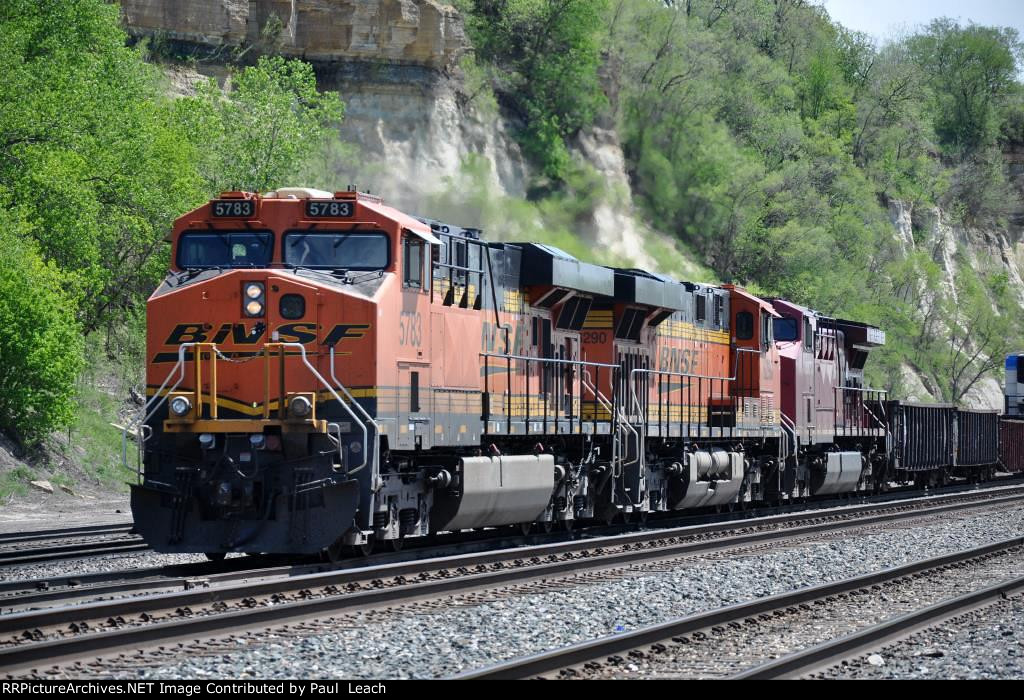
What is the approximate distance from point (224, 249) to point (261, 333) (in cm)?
120

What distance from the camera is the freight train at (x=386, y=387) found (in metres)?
12.4

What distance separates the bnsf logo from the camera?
12641mm

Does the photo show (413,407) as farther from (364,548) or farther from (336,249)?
(336,249)

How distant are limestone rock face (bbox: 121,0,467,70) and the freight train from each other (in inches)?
1035

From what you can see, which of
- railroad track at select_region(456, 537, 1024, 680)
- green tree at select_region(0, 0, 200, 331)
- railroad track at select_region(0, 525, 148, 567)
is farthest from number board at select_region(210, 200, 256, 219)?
green tree at select_region(0, 0, 200, 331)

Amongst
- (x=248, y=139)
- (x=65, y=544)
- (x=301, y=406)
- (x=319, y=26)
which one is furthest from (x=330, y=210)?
(x=319, y=26)

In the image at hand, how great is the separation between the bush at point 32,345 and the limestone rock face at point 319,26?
1779cm

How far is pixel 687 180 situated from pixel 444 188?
17997 millimetres

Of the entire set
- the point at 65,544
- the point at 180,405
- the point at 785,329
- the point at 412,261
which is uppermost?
the point at 785,329

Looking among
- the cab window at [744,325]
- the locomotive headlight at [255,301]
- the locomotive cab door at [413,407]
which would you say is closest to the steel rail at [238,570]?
the locomotive cab door at [413,407]

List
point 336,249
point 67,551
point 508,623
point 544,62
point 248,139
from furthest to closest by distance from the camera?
point 544,62, point 248,139, point 67,551, point 336,249, point 508,623

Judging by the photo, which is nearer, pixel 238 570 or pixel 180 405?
pixel 180 405

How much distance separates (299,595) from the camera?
10727 mm

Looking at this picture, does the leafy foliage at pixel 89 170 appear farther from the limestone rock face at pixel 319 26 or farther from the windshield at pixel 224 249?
the windshield at pixel 224 249
